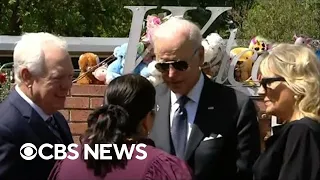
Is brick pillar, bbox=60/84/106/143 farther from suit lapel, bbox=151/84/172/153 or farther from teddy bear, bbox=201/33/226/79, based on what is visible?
suit lapel, bbox=151/84/172/153

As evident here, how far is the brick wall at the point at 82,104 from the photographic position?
575cm

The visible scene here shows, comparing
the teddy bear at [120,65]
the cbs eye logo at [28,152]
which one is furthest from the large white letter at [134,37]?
the cbs eye logo at [28,152]

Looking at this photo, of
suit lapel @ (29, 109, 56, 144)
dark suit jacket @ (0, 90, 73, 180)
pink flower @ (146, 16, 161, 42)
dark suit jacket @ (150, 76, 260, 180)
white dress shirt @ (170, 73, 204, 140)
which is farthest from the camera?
pink flower @ (146, 16, 161, 42)

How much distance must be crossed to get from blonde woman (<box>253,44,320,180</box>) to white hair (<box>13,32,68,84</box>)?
1022mm

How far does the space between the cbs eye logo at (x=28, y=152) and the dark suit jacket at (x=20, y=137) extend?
0.05ft

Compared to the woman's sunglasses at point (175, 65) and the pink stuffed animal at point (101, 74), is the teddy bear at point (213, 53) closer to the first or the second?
the pink stuffed animal at point (101, 74)

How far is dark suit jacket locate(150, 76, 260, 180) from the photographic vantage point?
327 centimetres

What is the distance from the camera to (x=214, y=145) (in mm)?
3287

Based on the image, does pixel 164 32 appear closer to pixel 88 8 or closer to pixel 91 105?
pixel 91 105

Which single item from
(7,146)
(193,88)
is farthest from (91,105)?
(7,146)

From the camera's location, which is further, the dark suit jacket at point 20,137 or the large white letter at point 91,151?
the dark suit jacket at point 20,137

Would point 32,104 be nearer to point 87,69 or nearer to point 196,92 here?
point 196,92

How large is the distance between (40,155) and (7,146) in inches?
6.7

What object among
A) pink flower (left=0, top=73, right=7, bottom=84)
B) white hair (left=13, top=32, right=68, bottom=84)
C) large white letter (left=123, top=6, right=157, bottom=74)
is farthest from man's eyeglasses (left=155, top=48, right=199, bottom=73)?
pink flower (left=0, top=73, right=7, bottom=84)
